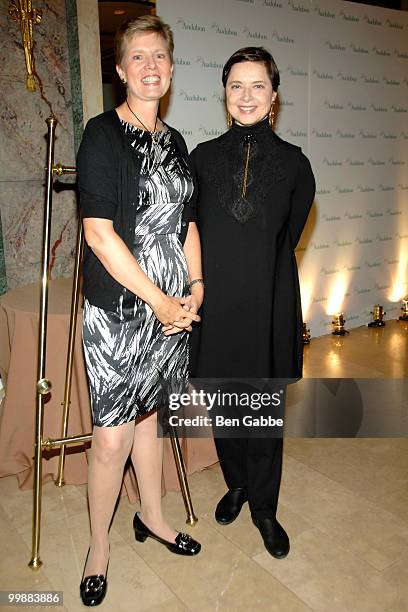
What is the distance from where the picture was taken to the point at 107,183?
63.7 inches

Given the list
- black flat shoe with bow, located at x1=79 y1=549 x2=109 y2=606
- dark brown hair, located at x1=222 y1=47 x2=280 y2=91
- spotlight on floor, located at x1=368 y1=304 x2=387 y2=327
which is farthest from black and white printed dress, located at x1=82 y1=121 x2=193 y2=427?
spotlight on floor, located at x1=368 y1=304 x2=387 y2=327

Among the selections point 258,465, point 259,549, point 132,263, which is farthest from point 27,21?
point 259,549

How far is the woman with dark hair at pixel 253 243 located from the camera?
1963 millimetres

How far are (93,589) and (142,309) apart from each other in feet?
3.15

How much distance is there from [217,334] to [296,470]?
43.1 inches

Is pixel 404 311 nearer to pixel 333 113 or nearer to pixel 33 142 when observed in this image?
pixel 333 113

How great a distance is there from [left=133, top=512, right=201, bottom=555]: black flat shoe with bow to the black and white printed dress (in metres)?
0.60

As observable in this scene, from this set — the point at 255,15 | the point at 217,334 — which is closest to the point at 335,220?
the point at 255,15

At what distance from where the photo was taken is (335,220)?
16.9 feet

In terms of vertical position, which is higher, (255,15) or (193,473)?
(255,15)

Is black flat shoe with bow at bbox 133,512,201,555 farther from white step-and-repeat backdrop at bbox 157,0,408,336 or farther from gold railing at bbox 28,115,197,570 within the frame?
white step-and-repeat backdrop at bbox 157,0,408,336

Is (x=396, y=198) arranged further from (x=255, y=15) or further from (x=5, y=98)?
(x=5, y=98)

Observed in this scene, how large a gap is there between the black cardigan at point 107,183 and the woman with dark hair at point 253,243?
41 centimetres

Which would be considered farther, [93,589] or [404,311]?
[404,311]
